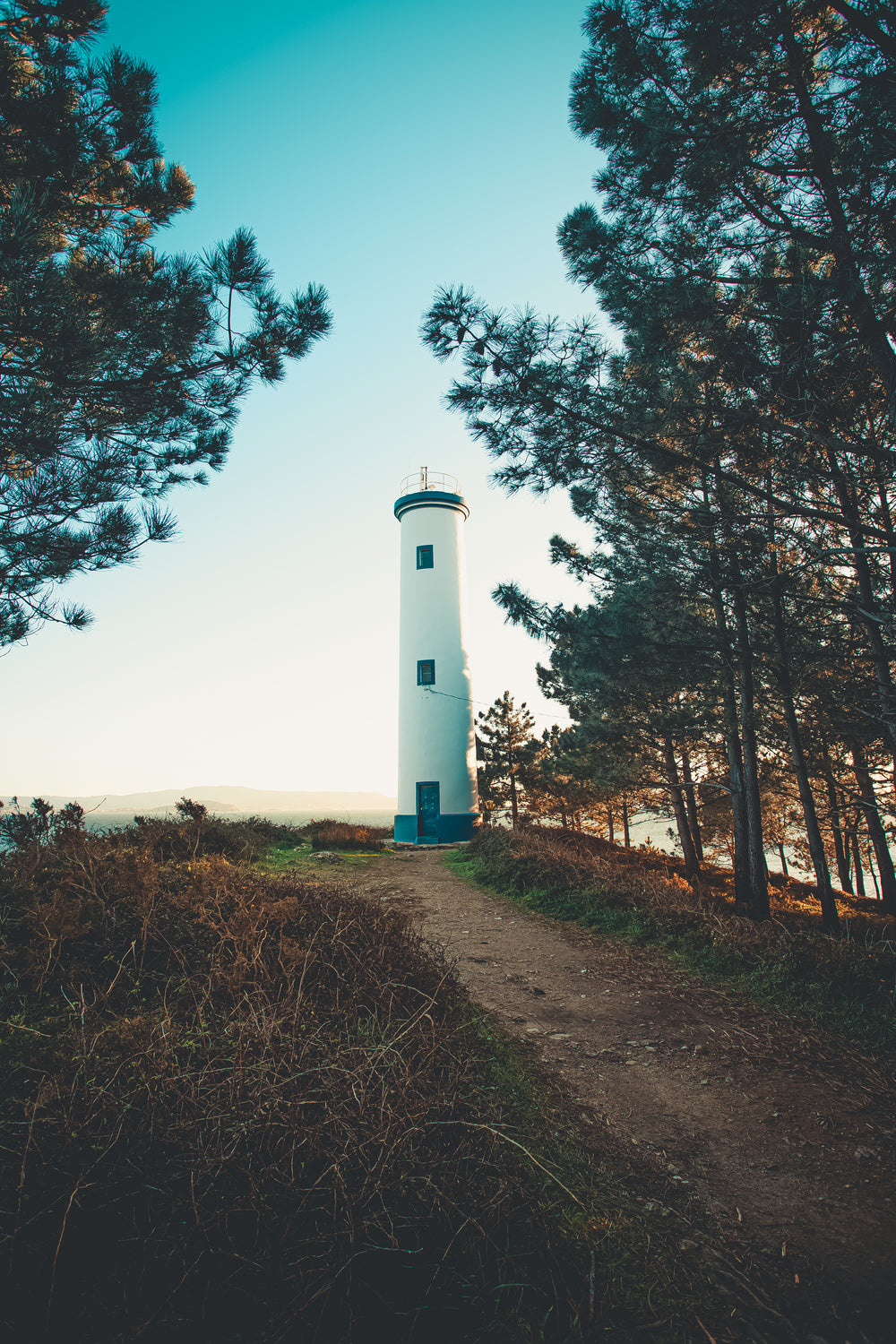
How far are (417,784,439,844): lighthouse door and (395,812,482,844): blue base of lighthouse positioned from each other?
0.14 feet

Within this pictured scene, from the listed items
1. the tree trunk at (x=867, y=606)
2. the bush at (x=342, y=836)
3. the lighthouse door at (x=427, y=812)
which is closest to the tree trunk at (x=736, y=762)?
the tree trunk at (x=867, y=606)

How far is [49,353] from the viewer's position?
15.3 feet

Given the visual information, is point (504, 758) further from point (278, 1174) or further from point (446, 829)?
point (278, 1174)

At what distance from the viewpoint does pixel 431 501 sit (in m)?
20.8

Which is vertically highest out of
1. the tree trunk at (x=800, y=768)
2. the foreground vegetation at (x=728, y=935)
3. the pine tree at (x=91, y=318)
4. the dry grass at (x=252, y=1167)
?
the pine tree at (x=91, y=318)

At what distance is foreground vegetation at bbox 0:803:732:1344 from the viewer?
6.39ft

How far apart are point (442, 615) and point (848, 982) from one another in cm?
1589

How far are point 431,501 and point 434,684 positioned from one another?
675cm

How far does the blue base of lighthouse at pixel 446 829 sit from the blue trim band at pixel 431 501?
35.7ft

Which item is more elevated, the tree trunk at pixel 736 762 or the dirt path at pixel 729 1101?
the tree trunk at pixel 736 762

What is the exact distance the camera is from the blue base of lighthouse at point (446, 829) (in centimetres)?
1827

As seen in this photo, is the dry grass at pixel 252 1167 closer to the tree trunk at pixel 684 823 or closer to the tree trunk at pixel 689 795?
the tree trunk at pixel 684 823

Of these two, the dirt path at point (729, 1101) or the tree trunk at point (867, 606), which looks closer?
the dirt path at point (729, 1101)

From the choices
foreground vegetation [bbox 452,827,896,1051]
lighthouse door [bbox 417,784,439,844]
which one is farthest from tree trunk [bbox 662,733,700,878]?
lighthouse door [bbox 417,784,439,844]
